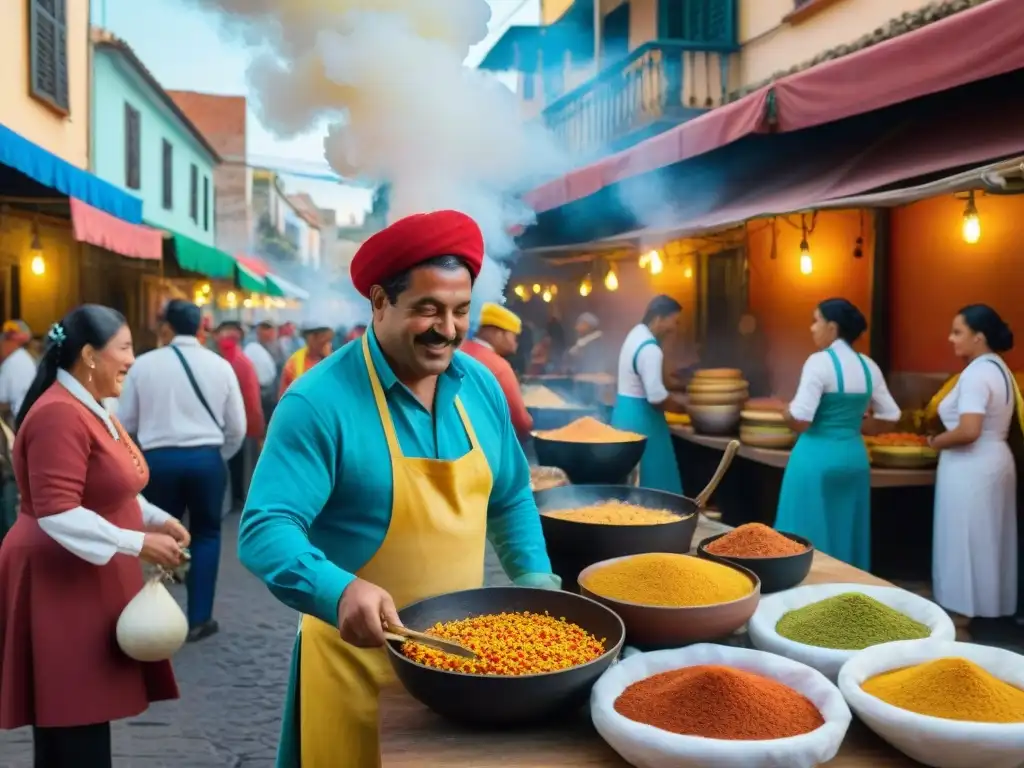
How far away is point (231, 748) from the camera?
3.77 meters

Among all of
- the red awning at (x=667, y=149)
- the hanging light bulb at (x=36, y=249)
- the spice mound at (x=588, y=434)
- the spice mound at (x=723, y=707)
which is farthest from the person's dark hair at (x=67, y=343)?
the hanging light bulb at (x=36, y=249)

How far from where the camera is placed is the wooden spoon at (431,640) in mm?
1647

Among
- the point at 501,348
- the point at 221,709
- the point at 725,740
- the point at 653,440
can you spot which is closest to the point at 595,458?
the point at 501,348

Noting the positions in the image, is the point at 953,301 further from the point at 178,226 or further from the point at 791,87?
the point at 178,226

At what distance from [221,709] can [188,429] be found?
161 cm

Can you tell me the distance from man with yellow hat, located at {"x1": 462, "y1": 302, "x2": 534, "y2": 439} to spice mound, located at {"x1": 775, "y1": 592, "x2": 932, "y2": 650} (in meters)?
2.92

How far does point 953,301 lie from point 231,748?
6.01 m

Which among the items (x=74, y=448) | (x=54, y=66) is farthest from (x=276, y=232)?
A: (x=74, y=448)

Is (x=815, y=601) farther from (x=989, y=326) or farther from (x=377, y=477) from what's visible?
(x=989, y=326)

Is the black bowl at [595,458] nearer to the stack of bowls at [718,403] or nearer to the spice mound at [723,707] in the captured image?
the spice mound at [723,707]

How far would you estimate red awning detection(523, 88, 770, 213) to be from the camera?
18.1 ft

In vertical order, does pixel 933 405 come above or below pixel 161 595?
above

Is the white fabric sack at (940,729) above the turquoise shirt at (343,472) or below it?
below

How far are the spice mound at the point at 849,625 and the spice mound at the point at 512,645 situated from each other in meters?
0.52
